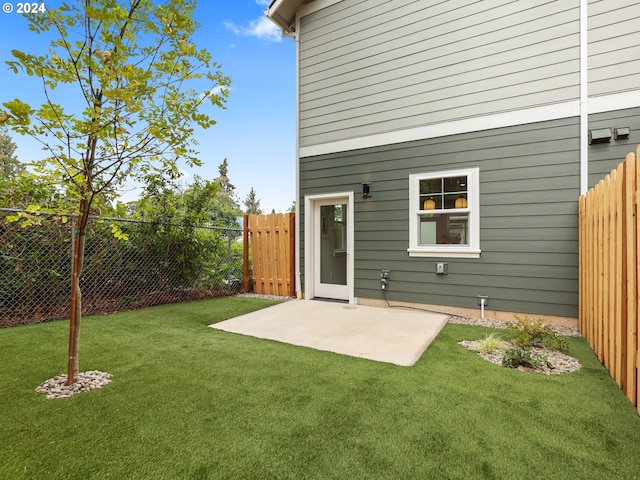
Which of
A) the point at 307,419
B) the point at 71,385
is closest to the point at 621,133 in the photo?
the point at 307,419

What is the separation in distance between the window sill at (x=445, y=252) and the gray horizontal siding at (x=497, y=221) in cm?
8

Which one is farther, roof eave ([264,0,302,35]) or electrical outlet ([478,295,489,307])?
roof eave ([264,0,302,35])

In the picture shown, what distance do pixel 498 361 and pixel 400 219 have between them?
2833 millimetres

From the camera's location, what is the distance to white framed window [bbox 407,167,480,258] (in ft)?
15.6

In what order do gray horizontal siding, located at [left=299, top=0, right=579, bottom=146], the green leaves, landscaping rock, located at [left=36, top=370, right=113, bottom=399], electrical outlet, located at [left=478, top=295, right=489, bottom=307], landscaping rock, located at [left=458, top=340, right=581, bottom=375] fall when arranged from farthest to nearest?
electrical outlet, located at [left=478, top=295, right=489, bottom=307] < gray horizontal siding, located at [left=299, top=0, right=579, bottom=146] < landscaping rock, located at [left=458, top=340, right=581, bottom=375] < landscaping rock, located at [left=36, top=370, right=113, bottom=399] < the green leaves

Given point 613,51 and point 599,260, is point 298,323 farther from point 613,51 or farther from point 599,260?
point 613,51

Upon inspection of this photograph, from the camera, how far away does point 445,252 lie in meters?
4.94

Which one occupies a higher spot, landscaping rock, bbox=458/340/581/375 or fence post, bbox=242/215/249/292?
fence post, bbox=242/215/249/292

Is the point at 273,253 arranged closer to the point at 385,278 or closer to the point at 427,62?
the point at 385,278

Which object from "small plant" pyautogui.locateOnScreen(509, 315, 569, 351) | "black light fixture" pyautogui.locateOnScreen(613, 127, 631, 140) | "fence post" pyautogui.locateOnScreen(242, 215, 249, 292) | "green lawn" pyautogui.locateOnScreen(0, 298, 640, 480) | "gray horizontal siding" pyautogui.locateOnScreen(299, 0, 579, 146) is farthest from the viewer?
"fence post" pyautogui.locateOnScreen(242, 215, 249, 292)

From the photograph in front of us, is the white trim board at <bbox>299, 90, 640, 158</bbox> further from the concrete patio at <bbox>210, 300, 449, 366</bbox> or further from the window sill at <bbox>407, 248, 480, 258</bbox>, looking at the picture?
the concrete patio at <bbox>210, 300, 449, 366</bbox>

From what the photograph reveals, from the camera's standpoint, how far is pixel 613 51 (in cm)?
400

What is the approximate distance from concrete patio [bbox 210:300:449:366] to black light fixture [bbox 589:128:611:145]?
306 cm

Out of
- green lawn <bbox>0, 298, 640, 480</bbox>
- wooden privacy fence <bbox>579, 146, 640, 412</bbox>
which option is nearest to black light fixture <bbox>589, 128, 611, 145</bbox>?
wooden privacy fence <bbox>579, 146, 640, 412</bbox>
